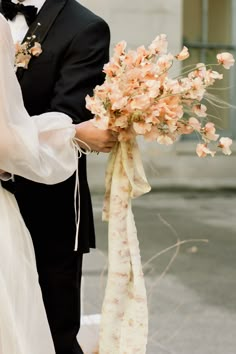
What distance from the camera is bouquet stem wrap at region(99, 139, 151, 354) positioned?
259cm

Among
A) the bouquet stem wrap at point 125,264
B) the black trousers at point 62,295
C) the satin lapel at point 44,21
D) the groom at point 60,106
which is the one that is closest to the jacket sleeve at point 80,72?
the groom at point 60,106

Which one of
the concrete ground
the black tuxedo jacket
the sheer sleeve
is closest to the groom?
the black tuxedo jacket

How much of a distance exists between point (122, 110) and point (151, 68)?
0.16 m

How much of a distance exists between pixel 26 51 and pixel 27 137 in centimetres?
47

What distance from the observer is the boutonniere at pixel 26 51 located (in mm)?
2639

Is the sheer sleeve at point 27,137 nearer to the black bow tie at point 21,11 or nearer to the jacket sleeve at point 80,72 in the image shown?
the jacket sleeve at point 80,72

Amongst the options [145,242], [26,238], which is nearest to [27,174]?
[26,238]

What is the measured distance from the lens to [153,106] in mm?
2402

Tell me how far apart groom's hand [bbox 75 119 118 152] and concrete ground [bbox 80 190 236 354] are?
1.65 ft

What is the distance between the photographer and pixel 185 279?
6.37 meters

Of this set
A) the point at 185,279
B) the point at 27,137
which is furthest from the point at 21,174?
the point at 185,279

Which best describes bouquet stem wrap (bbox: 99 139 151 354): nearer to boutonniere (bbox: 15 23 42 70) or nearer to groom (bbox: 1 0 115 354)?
groom (bbox: 1 0 115 354)

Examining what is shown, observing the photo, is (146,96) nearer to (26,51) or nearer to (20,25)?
(26,51)

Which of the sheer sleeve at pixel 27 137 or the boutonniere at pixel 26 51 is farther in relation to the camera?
the boutonniere at pixel 26 51
